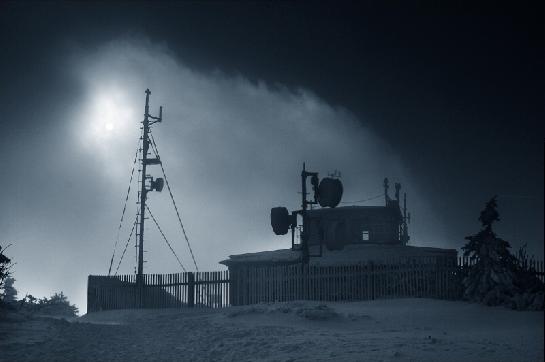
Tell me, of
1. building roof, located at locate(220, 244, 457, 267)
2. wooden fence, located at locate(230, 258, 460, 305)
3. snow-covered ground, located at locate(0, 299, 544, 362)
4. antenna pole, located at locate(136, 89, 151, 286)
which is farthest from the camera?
building roof, located at locate(220, 244, 457, 267)

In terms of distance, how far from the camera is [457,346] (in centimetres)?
1017

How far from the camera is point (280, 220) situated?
70.1 feet

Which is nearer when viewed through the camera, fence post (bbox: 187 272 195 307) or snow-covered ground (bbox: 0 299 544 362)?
snow-covered ground (bbox: 0 299 544 362)

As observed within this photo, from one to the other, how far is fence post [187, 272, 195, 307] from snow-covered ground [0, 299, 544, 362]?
6.49 metres

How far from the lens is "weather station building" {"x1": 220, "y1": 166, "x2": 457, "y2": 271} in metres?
20.4

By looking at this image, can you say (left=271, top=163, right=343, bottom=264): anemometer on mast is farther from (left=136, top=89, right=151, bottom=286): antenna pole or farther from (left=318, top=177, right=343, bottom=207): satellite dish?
(left=136, top=89, right=151, bottom=286): antenna pole

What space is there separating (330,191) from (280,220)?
96.3 inches

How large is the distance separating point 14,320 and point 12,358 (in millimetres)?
3236

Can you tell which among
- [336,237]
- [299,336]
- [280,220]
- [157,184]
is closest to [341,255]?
[157,184]

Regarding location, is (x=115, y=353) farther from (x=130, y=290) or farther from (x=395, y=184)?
(x=395, y=184)

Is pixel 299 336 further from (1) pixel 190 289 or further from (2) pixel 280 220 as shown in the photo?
(1) pixel 190 289

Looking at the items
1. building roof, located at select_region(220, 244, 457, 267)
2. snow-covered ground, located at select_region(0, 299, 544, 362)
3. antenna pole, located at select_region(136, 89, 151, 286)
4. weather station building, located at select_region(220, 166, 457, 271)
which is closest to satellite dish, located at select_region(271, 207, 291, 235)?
weather station building, located at select_region(220, 166, 457, 271)

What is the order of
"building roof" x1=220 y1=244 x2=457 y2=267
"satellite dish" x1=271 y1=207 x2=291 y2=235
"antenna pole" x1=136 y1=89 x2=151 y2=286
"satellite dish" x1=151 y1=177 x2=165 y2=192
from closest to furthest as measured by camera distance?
"satellite dish" x1=271 y1=207 x2=291 y2=235
"antenna pole" x1=136 y1=89 x2=151 y2=286
"satellite dish" x1=151 y1=177 x2=165 y2=192
"building roof" x1=220 y1=244 x2=457 y2=267

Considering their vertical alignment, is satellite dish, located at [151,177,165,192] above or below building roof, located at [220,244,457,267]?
above
